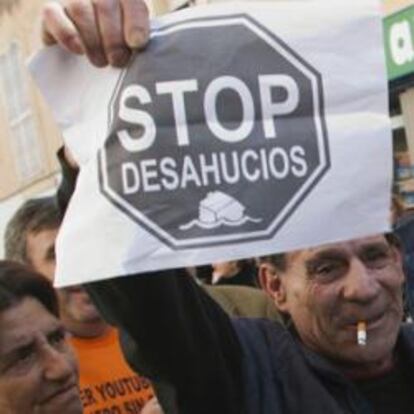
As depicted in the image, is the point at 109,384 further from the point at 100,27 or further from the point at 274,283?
the point at 100,27

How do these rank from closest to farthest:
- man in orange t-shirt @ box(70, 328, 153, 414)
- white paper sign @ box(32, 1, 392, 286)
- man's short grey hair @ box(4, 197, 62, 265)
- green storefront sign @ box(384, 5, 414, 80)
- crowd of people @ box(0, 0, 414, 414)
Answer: white paper sign @ box(32, 1, 392, 286)
crowd of people @ box(0, 0, 414, 414)
man in orange t-shirt @ box(70, 328, 153, 414)
man's short grey hair @ box(4, 197, 62, 265)
green storefront sign @ box(384, 5, 414, 80)

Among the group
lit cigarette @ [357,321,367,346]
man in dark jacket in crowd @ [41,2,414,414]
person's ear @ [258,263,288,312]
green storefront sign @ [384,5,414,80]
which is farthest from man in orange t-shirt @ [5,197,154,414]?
green storefront sign @ [384,5,414,80]

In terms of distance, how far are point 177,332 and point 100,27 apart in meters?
0.49

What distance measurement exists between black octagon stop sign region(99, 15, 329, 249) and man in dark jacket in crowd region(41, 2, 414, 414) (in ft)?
0.44

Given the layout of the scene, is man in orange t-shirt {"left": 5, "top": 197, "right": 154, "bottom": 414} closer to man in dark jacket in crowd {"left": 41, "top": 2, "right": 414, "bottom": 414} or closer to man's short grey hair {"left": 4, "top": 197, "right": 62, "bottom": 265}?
man's short grey hair {"left": 4, "top": 197, "right": 62, "bottom": 265}

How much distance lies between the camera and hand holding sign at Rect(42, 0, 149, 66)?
4.30 feet

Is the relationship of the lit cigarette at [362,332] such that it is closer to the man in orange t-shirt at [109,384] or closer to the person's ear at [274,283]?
the person's ear at [274,283]

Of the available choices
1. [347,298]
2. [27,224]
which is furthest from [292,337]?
[27,224]

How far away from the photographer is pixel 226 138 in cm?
133

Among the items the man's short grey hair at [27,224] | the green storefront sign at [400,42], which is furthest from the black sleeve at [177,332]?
the green storefront sign at [400,42]

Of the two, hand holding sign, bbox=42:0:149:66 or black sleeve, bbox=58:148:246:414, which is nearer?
hand holding sign, bbox=42:0:149:66

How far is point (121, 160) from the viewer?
132cm

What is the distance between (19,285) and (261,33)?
1.01 meters

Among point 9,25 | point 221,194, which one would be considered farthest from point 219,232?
point 9,25
